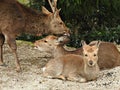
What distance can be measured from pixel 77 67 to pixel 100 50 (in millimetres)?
1160

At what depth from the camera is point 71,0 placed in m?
14.0

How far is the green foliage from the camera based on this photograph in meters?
14.4

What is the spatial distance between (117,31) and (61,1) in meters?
2.03

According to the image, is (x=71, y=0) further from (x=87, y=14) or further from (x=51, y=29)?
(x=51, y=29)

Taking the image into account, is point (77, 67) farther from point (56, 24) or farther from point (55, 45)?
point (56, 24)

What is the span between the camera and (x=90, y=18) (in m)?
15.3

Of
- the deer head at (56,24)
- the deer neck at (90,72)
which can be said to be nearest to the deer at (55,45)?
the deer head at (56,24)

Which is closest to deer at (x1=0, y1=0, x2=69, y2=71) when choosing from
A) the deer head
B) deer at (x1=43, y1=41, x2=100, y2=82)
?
the deer head

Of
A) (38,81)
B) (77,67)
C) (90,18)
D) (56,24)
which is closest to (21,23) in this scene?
(56,24)

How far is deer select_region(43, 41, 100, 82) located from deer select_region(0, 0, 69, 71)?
95cm

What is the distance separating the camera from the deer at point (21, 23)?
1059cm

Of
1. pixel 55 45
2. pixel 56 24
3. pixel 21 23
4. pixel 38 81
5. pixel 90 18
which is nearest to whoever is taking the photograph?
pixel 38 81

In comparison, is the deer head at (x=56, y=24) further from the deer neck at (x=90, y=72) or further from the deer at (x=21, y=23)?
the deer neck at (x=90, y=72)

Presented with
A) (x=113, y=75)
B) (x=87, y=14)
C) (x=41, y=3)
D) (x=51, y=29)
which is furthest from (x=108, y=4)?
(x=113, y=75)
